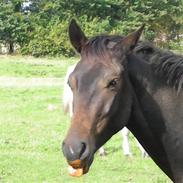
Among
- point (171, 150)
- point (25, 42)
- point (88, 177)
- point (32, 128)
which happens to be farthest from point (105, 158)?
point (25, 42)

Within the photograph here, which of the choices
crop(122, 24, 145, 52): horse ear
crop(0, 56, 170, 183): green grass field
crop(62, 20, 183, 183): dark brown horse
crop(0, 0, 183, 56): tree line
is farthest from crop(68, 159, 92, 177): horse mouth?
crop(0, 0, 183, 56): tree line

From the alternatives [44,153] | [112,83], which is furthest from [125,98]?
[44,153]

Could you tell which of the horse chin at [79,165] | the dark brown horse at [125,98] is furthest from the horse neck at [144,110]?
the horse chin at [79,165]

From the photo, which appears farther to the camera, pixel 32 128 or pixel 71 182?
pixel 32 128

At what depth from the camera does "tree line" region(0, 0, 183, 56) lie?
36500 mm

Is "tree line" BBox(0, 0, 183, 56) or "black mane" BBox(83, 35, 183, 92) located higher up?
"black mane" BBox(83, 35, 183, 92)

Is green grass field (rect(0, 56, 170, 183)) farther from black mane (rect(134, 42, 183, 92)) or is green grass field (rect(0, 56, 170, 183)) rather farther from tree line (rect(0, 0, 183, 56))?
tree line (rect(0, 0, 183, 56))

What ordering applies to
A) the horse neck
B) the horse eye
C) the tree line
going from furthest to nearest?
the tree line < the horse neck < the horse eye

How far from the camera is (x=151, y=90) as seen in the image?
13.4 ft

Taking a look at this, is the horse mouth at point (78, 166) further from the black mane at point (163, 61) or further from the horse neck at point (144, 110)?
the black mane at point (163, 61)

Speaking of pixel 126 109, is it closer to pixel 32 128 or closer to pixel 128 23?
pixel 32 128

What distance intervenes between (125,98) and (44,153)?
21.3 ft

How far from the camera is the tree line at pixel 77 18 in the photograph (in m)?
36.5

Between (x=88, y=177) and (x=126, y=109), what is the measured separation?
4.73 meters
